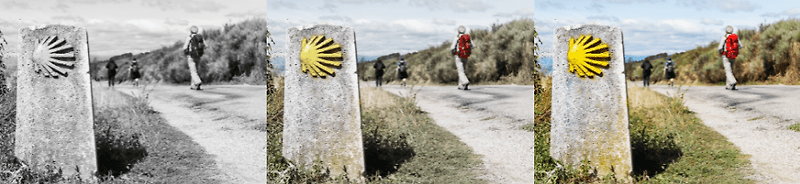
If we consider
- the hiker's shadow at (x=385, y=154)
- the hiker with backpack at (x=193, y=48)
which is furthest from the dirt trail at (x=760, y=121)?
the hiker with backpack at (x=193, y=48)

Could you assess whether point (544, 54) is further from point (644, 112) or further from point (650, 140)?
point (644, 112)

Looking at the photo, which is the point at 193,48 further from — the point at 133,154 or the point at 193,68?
the point at 133,154

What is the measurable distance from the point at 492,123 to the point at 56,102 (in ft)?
15.3

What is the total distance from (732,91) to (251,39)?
11.9 m

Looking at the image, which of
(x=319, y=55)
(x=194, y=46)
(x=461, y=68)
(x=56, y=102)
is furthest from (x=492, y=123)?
(x=194, y=46)

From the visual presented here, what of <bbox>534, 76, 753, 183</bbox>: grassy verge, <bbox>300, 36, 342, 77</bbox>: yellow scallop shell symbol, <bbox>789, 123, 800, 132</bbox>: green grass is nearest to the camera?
<bbox>300, 36, 342, 77</bbox>: yellow scallop shell symbol

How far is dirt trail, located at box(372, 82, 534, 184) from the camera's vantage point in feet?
14.5

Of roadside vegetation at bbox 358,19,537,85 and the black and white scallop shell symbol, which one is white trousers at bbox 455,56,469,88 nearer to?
roadside vegetation at bbox 358,19,537,85

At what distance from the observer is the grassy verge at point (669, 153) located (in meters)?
3.87

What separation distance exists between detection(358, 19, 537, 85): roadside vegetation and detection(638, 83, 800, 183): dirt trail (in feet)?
12.7

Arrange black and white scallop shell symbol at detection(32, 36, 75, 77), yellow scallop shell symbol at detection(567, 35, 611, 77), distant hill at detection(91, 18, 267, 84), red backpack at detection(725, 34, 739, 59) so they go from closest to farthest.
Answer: yellow scallop shell symbol at detection(567, 35, 611, 77)
black and white scallop shell symbol at detection(32, 36, 75, 77)
red backpack at detection(725, 34, 739, 59)
distant hill at detection(91, 18, 267, 84)

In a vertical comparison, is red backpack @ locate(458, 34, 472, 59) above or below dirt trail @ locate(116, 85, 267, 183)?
above

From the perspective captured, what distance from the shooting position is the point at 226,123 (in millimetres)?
6609

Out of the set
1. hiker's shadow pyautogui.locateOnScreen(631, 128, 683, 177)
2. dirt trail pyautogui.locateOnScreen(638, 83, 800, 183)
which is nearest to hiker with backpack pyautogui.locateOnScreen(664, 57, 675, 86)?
dirt trail pyautogui.locateOnScreen(638, 83, 800, 183)
